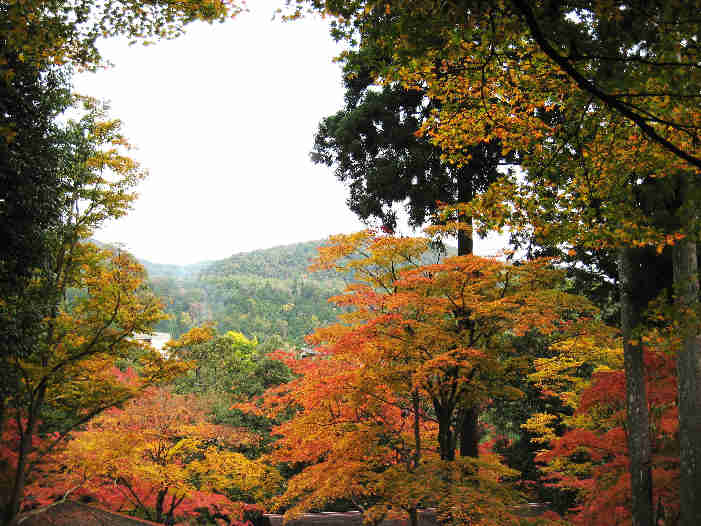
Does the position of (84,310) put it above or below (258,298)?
below

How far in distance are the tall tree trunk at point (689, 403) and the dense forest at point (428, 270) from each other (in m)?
0.03

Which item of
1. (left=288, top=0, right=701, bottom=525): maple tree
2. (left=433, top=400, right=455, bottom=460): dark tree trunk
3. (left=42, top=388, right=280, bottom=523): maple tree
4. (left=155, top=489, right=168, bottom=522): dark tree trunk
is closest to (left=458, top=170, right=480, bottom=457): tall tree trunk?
(left=433, top=400, right=455, bottom=460): dark tree trunk

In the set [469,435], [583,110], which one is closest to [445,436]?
[469,435]

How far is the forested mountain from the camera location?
1554 inches

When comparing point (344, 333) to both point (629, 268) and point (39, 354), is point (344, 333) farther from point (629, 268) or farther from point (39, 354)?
point (39, 354)

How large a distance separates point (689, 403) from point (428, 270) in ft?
10.0

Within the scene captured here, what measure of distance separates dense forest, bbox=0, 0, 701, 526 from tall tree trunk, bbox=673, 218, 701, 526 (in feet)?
0.08

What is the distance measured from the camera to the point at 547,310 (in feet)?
18.2

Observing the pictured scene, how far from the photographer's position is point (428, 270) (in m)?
6.01

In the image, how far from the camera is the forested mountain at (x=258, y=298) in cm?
3947

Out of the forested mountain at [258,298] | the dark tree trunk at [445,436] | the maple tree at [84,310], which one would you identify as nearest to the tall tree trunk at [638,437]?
the dark tree trunk at [445,436]

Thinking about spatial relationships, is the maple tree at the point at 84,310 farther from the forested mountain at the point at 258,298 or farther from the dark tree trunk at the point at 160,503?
the forested mountain at the point at 258,298

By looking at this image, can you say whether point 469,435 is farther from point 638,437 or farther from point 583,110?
point 583,110

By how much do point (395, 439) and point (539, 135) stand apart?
4573 millimetres
